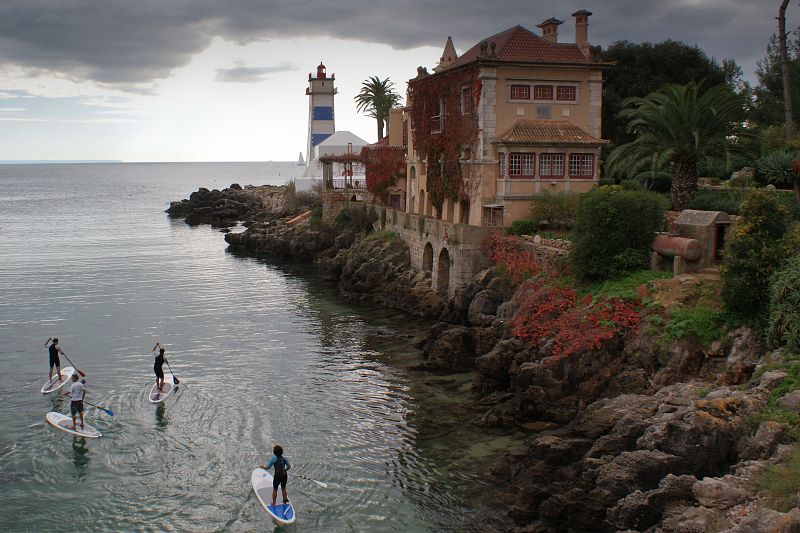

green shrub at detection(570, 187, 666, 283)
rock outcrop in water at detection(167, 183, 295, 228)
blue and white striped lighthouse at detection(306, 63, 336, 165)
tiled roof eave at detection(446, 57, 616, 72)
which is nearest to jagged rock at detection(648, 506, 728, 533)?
green shrub at detection(570, 187, 666, 283)

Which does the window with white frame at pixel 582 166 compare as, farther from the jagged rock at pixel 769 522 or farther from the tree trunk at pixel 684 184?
the jagged rock at pixel 769 522

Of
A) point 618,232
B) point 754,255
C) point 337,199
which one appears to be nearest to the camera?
point 754,255

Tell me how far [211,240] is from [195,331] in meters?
45.2

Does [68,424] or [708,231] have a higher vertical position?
[708,231]

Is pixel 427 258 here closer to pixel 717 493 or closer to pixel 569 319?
pixel 569 319

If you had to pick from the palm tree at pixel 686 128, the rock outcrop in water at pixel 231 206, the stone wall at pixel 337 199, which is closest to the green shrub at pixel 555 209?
the palm tree at pixel 686 128

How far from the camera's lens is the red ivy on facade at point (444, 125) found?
145ft

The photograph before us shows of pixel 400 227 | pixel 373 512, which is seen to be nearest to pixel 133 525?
pixel 373 512

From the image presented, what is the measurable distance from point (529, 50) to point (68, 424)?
31350mm

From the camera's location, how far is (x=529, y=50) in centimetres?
4338

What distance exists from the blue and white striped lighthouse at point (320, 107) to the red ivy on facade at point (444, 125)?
44215 millimetres

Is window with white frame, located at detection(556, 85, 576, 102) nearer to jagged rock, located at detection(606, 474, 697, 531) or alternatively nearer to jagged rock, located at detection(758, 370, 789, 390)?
jagged rock, located at detection(758, 370, 789, 390)

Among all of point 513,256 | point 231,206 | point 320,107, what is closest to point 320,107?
point 320,107

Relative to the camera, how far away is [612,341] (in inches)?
1020
